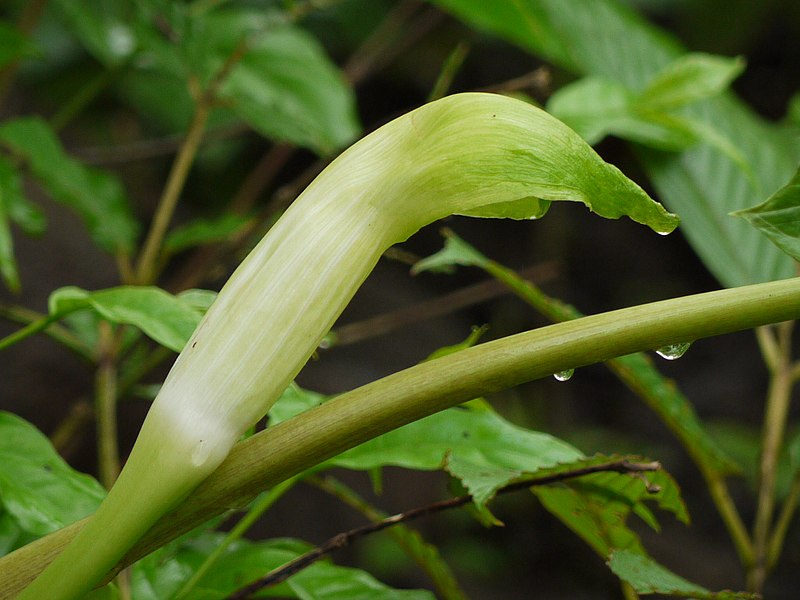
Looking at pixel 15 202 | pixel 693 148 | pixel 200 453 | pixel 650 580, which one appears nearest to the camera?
pixel 200 453

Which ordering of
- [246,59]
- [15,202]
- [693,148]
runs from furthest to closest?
[246,59], [693,148], [15,202]

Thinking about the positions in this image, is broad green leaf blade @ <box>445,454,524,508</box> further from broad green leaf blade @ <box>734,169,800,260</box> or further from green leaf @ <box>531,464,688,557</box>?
broad green leaf blade @ <box>734,169,800,260</box>

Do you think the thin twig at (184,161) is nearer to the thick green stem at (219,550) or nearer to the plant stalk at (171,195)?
the plant stalk at (171,195)

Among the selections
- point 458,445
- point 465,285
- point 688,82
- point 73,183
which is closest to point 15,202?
point 73,183

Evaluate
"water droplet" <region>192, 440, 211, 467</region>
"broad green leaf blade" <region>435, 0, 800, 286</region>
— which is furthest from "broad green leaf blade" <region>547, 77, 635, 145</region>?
"water droplet" <region>192, 440, 211, 467</region>

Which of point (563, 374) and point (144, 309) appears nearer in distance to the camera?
point (563, 374)

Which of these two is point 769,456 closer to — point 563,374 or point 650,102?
point 650,102
